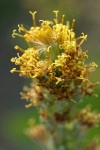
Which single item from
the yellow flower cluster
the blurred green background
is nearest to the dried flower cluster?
the yellow flower cluster

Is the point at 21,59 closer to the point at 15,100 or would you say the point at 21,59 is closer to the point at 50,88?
the point at 50,88

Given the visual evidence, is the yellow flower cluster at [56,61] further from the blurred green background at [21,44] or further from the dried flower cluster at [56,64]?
the blurred green background at [21,44]

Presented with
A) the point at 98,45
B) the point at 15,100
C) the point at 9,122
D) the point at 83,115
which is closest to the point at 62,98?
the point at 83,115

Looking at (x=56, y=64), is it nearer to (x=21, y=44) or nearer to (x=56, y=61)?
(x=56, y=61)

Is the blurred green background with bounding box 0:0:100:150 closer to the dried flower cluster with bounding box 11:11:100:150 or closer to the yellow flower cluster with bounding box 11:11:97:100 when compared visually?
the dried flower cluster with bounding box 11:11:100:150

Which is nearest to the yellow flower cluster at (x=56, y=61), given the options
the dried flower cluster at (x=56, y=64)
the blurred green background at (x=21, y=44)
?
the dried flower cluster at (x=56, y=64)

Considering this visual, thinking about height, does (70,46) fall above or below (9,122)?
below
